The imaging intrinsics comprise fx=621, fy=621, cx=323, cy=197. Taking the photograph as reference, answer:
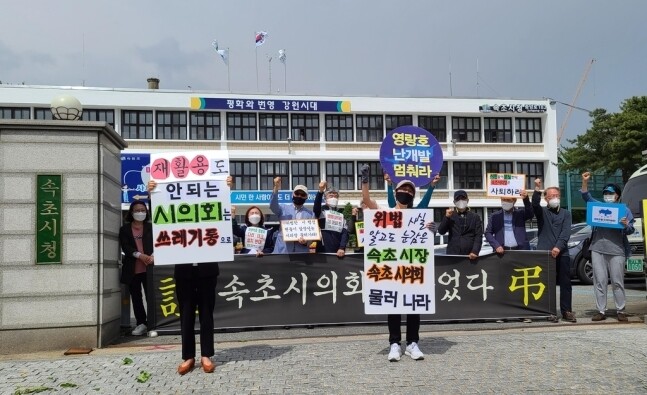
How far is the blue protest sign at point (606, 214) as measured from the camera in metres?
8.88

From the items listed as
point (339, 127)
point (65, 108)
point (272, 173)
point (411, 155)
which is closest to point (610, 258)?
point (411, 155)

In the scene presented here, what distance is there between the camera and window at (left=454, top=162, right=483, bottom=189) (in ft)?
156

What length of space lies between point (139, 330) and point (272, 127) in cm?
3772

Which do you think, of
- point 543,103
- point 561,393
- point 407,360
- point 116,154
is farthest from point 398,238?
point 543,103

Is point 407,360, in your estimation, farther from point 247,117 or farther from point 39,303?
point 247,117

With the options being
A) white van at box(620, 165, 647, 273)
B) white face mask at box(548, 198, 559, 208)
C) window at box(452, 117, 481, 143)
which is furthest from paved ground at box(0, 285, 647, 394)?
window at box(452, 117, 481, 143)

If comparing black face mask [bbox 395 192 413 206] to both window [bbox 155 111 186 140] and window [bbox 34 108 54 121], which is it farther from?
window [bbox 34 108 54 121]

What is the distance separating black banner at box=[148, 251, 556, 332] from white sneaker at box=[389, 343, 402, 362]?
92.9 inches

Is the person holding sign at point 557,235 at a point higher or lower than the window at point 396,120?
lower

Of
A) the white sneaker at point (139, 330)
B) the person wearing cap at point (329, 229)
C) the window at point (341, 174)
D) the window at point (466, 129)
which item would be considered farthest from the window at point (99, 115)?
the white sneaker at point (139, 330)

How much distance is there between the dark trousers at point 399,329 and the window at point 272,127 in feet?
129

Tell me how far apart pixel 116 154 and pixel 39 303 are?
2.22 m

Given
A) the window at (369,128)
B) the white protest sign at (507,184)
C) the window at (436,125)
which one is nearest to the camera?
the white protest sign at (507,184)

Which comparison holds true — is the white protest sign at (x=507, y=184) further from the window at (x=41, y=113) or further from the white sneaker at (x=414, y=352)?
the window at (x=41, y=113)
